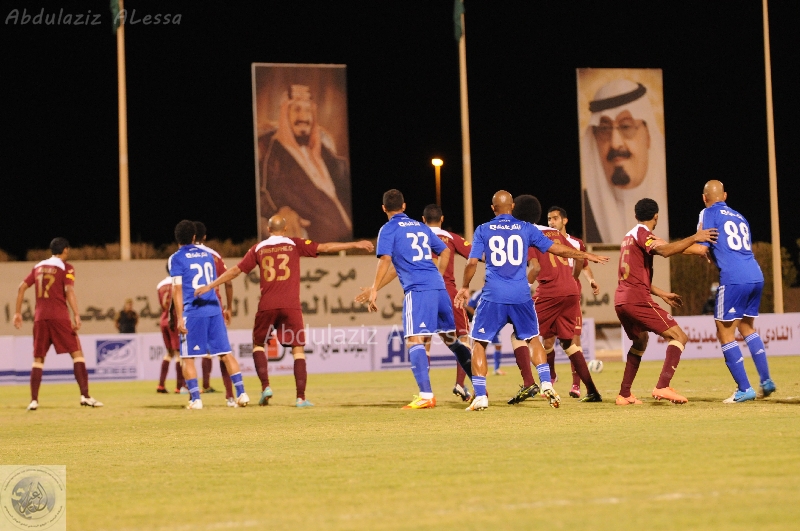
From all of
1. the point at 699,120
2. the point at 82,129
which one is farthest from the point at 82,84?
the point at 699,120

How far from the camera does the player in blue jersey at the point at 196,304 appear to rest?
14.7 meters

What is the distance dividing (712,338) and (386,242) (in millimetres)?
17526

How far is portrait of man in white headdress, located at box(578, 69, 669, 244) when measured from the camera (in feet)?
114

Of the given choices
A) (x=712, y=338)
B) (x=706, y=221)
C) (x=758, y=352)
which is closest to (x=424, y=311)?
(x=706, y=221)

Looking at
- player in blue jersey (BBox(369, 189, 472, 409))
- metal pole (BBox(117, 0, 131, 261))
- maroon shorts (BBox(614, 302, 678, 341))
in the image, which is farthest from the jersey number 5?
metal pole (BBox(117, 0, 131, 261))

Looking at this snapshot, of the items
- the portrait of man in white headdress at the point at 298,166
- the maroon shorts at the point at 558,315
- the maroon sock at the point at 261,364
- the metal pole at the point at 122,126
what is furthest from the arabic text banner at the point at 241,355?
the maroon shorts at the point at 558,315

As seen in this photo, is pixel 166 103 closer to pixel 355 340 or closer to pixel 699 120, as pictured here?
pixel 699 120

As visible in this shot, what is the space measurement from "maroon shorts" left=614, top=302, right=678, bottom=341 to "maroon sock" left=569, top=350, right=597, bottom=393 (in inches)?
35.5

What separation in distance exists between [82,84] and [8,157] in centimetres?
716

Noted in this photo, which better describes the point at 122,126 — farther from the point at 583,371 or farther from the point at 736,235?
the point at 736,235

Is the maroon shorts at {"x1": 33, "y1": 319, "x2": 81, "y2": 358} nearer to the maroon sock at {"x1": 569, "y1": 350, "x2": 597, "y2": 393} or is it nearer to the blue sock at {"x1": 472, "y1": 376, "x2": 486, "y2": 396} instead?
the blue sock at {"x1": 472, "y1": 376, "x2": 486, "y2": 396}

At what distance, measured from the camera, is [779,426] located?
9.50 m

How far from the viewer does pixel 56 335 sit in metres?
16.5

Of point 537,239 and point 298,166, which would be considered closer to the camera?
point 537,239
